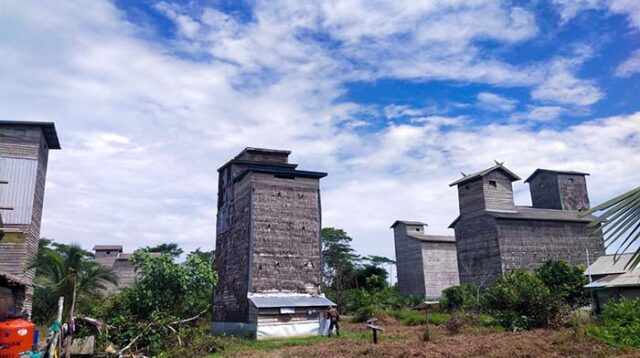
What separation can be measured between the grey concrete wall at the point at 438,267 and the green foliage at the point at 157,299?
27.7 metres

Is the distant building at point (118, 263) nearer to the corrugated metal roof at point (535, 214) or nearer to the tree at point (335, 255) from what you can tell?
the tree at point (335, 255)

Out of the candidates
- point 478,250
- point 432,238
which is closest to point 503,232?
point 478,250

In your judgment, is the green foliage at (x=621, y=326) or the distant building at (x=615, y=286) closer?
the green foliage at (x=621, y=326)

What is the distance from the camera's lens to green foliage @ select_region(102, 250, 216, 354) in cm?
1644

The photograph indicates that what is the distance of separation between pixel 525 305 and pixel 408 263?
2587 cm

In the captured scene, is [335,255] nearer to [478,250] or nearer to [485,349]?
[478,250]

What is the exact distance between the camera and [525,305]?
2097cm

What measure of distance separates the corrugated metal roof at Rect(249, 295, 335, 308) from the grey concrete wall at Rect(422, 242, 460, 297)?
2110cm

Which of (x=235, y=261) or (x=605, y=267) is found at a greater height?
(x=235, y=261)

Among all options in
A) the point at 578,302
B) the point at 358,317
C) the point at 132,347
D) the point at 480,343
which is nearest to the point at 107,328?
the point at 132,347

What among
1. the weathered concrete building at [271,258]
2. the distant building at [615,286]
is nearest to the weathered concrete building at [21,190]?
the weathered concrete building at [271,258]

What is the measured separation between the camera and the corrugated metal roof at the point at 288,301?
77.9 feet

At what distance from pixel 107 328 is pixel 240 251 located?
38.4 feet

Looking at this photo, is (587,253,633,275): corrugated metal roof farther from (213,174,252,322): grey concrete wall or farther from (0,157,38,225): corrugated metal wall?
(0,157,38,225): corrugated metal wall
